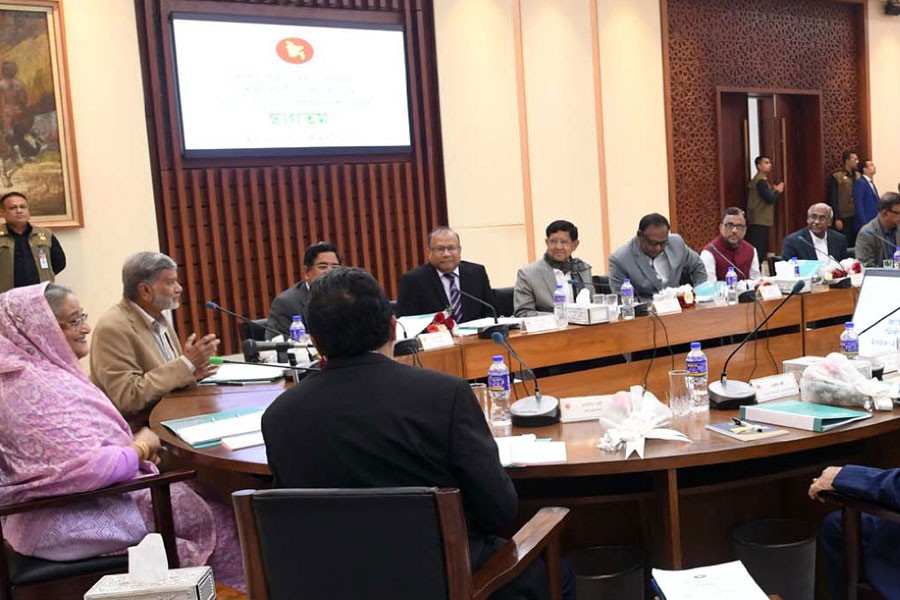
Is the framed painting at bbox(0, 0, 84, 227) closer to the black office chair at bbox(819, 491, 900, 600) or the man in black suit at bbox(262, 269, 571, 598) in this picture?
the man in black suit at bbox(262, 269, 571, 598)

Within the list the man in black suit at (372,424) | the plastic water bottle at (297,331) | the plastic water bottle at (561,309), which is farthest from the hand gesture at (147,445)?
the plastic water bottle at (561,309)

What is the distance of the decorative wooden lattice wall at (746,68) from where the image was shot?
8586mm

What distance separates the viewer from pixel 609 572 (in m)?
2.56

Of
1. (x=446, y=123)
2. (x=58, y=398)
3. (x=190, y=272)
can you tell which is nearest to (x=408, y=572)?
(x=58, y=398)

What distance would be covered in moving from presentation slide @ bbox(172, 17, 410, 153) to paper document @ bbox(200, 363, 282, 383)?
299 centimetres

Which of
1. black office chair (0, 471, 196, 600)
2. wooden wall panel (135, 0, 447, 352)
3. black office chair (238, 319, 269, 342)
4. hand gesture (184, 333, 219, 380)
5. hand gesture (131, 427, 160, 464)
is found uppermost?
wooden wall panel (135, 0, 447, 352)

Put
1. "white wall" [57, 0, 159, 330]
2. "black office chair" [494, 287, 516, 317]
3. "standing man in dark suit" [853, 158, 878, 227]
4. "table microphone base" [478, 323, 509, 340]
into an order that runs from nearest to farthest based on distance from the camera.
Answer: "table microphone base" [478, 323, 509, 340], "black office chair" [494, 287, 516, 317], "white wall" [57, 0, 159, 330], "standing man in dark suit" [853, 158, 878, 227]

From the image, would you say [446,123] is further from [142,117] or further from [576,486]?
[576,486]

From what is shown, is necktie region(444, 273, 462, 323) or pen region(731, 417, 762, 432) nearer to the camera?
pen region(731, 417, 762, 432)

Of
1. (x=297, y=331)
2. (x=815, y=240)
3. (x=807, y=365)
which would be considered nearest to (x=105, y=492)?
(x=297, y=331)

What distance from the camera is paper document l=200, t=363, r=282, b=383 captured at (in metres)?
3.33

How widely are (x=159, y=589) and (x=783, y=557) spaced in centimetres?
168

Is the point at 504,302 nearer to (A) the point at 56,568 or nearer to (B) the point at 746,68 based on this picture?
(A) the point at 56,568

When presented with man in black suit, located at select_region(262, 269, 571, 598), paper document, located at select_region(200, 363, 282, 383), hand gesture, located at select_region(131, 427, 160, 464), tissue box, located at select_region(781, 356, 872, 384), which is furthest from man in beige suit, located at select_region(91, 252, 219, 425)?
tissue box, located at select_region(781, 356, 872, 384)
